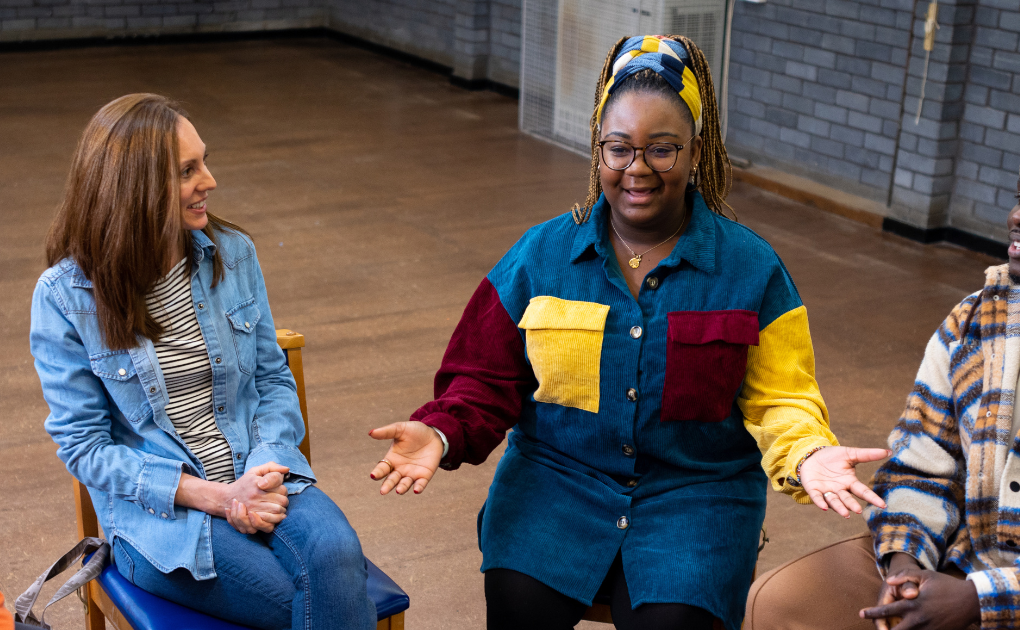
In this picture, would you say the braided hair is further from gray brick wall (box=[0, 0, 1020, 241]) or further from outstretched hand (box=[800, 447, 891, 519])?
gray brick wall (box=[0, 0, 1020, 241])

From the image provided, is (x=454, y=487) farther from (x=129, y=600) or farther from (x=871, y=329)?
(x=871, y=329)

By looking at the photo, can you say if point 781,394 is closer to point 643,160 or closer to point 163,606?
point 643,160

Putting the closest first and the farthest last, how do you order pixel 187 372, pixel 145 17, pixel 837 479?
pixel 837 479, pixel 187 372, pixel 145 17

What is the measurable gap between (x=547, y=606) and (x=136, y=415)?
74cm

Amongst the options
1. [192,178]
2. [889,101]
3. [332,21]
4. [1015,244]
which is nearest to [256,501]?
[192,178]

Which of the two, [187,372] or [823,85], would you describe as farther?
[823,85]

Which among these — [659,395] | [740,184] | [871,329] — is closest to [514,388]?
[659,395]

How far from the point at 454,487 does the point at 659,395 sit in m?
1.45

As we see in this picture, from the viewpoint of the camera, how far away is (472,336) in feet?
6.39

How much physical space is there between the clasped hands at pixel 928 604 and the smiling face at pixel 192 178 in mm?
1208

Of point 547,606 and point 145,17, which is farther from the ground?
point 145,17

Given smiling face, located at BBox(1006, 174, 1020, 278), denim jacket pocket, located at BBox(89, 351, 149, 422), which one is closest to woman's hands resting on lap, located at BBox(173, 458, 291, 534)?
denim jacket pocket, located at BBox(89, 351, 149, 422)

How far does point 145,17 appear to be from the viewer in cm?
1040

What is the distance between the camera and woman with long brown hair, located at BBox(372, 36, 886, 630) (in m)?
1.79
